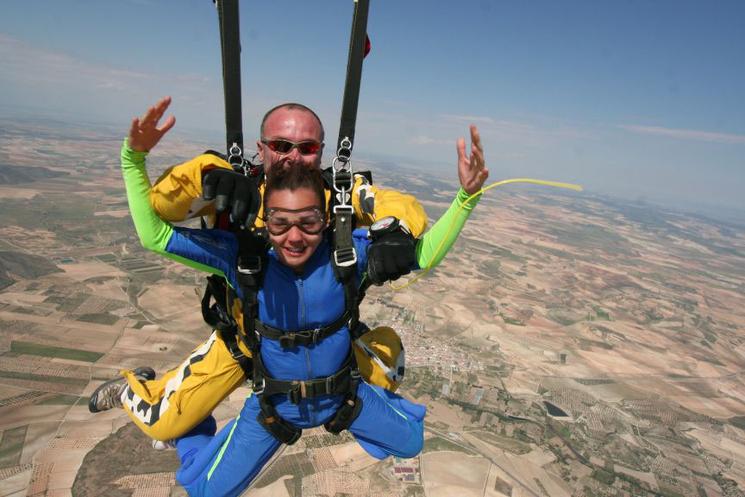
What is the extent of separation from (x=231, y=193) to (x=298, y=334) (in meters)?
1.24

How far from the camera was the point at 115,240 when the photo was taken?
39750 mm

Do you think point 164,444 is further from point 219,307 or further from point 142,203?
point 142,203

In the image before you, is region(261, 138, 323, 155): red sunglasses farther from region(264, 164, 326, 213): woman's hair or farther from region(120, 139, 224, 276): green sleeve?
region(120, 139, 224, 276): green sleeve

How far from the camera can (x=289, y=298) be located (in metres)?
2.73

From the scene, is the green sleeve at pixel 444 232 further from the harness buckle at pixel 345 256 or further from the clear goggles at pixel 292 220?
the clear goggles at pixel 292 220

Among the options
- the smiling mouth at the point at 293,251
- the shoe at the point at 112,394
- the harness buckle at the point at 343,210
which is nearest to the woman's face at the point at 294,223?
the smiling mouth at the point at 293,251

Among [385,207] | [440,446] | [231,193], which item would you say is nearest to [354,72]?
[385,207]

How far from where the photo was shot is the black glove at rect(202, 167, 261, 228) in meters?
1.96

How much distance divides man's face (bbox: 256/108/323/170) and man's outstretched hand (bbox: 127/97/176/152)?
72cm

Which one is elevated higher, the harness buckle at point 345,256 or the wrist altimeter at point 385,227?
the wrist altimeter at point 385,227

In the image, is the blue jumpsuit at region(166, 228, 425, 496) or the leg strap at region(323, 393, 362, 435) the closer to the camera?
the blue jumpsuit at region(166, 228, 425, 496)

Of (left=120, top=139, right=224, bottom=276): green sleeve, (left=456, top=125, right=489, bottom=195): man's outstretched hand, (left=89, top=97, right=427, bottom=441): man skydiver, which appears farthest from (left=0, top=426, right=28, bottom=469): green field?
(left=456, top=125, right=489, bottom=195): man's outstretched hand

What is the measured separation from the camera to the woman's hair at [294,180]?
8.02 feet

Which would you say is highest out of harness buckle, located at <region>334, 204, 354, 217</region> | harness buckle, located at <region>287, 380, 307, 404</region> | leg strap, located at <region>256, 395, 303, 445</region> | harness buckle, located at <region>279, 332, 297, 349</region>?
harness buckle, located at <region>334, 204, 354, 217</region>
